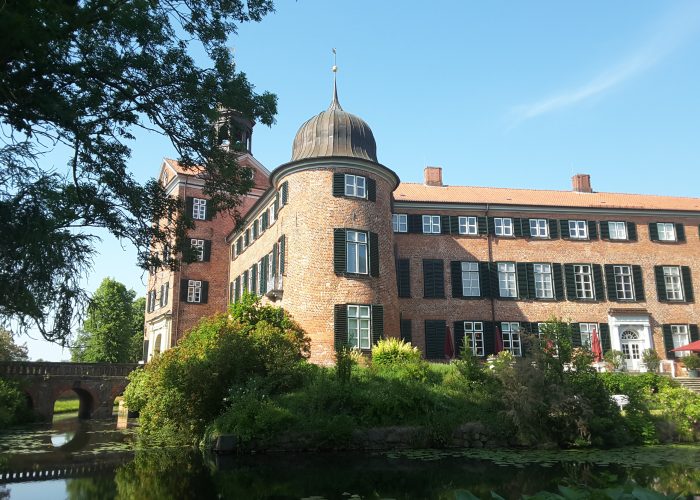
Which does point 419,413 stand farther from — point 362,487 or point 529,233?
point 529,233

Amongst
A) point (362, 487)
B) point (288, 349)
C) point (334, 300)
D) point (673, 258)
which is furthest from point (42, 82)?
point (673, 258)

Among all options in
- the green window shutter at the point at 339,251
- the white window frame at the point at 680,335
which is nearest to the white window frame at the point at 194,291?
the green window shutter at the point at 339,251

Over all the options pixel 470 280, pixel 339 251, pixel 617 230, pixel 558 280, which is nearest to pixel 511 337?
pixel 470 280

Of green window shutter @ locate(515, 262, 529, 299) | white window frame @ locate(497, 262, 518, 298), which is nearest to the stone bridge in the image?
white window frame @ locate(497, 262, 518, 298)

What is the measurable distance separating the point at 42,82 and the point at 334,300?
1462 centimetres

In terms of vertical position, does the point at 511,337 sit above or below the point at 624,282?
below

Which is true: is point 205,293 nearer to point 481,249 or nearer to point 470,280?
point 470,280

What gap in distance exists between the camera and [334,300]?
2231cm

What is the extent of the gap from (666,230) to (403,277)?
14.3 m

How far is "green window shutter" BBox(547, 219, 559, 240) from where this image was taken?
3023 cm

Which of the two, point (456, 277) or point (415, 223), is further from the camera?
point (415, 223)

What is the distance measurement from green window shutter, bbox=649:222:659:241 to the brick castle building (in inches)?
4.1

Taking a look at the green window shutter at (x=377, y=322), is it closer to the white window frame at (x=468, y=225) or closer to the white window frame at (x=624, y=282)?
the white window frame at (x=468, y=225)

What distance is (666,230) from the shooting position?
1228 inches
